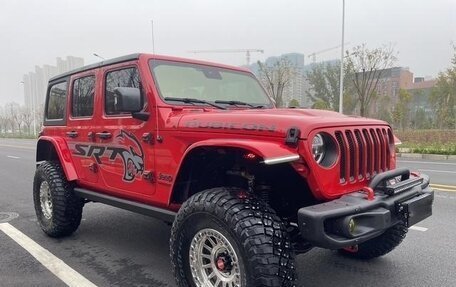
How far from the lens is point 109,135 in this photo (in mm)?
4191

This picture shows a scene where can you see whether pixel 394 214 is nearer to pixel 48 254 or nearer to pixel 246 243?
pixel 246 243

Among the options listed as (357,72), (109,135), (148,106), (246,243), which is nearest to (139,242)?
(109,135)

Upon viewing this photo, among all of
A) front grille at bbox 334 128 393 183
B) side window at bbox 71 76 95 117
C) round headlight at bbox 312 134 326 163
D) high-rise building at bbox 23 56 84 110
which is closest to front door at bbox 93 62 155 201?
side window at bbox 71 76 95 117

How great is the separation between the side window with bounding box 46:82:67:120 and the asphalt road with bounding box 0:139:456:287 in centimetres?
154

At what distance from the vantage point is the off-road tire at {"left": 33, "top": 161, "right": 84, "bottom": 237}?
16.1 feet

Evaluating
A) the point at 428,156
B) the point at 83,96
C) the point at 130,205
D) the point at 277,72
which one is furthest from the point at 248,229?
the point at 277,72

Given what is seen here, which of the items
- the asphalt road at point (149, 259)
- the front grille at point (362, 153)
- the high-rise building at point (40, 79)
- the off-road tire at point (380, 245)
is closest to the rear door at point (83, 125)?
the asphalt road at point (149, 259)

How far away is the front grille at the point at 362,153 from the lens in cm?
293

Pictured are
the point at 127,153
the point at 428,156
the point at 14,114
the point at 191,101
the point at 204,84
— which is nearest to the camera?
the point at 191,101

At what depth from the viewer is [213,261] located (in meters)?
3.04

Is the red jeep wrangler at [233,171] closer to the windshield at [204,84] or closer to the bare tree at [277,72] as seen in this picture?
the windshield at [204,84]

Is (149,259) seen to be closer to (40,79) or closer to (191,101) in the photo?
(191,101)

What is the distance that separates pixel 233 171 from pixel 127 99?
106 cm

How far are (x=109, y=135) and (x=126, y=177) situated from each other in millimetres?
485
